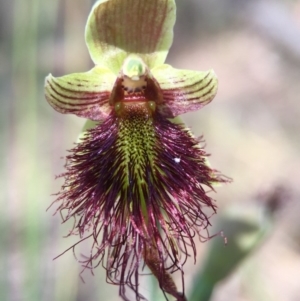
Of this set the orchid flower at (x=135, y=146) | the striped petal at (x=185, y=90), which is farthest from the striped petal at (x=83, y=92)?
the striped petal at (x=185, y=90)

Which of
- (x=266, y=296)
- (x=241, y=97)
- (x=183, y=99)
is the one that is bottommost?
(x=266, y=296)

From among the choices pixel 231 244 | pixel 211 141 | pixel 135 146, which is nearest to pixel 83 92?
pixel 135 146

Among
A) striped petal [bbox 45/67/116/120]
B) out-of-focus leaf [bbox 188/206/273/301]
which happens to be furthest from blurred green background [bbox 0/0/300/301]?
striped petal [bbox 45/67/116/120]

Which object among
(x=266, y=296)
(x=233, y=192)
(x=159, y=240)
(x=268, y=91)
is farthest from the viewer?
(x=268, y=91)

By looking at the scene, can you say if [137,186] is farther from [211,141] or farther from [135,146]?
[211,141]

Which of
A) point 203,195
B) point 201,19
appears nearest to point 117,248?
point 203,195

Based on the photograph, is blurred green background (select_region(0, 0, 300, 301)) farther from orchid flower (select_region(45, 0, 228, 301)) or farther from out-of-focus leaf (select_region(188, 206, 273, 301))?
orchid flower (select_region(45, 0, 228, 301))

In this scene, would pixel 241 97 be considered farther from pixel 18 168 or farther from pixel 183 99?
pixel 183 99
